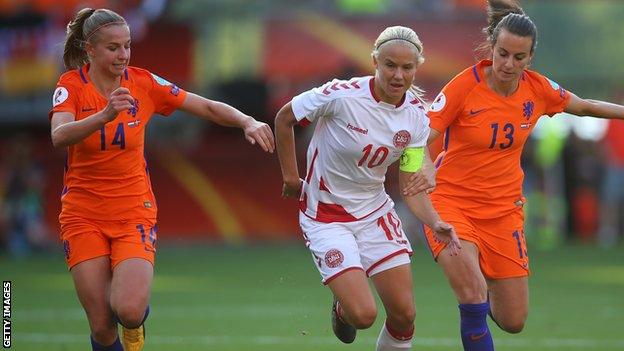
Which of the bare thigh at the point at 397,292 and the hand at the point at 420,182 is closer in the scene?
the hand at the point at 420,182

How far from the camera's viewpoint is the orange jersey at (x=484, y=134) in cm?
900

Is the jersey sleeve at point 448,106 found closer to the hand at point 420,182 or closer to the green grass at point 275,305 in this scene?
the hand at point 420,182

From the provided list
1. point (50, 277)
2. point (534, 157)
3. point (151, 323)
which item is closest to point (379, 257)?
point (151, 323)

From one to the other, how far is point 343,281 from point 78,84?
215 cm

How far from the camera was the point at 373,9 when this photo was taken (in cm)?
2434

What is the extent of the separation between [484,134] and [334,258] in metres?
1.35

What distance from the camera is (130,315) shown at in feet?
27.1

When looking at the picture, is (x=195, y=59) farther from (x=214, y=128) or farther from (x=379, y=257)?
(x=379, y=257)

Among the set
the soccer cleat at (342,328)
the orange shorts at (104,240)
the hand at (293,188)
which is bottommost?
the soccer cleat at (342,328)

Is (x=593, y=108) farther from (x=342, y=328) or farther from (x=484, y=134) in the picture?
(x=342, y=328)

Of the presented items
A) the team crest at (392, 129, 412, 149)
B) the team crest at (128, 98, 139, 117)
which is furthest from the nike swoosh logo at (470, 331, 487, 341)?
the team crest at (128, 98, 139, 117)

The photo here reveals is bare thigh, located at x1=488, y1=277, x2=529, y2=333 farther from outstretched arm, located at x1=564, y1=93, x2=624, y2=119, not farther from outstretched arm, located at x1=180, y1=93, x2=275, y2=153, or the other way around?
outstretched arm, located at x1=180, y1=93, x2=275, y2=153

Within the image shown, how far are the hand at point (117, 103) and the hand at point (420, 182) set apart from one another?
1.95 m

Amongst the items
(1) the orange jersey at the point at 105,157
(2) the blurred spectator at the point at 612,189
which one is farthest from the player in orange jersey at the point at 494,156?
(2) the blurred spectator at the point at 612,189
